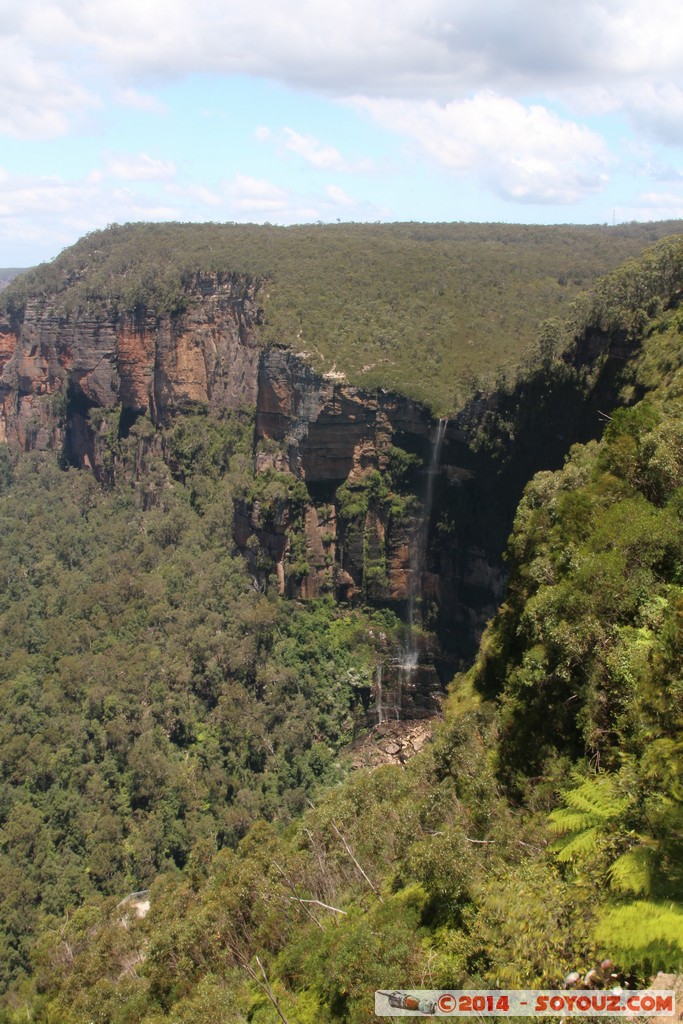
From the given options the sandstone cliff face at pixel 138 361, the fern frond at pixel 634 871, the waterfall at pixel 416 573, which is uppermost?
the sandstone cliff face at pixel 138 361

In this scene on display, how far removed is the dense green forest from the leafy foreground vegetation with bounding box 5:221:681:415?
296 inches

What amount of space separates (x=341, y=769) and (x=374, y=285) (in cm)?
3007

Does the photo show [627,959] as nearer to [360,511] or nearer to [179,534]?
[360,511]

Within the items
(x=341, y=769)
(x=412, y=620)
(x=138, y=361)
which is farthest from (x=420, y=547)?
(x=138, y=361)

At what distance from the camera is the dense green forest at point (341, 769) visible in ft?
33.7

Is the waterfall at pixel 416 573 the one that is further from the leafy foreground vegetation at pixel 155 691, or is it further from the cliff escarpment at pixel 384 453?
the leafy foreground vegetation at pixel 155 691

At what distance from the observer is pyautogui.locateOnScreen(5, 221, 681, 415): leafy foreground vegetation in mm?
45906

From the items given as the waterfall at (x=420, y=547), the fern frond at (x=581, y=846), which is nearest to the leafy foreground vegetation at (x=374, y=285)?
the waterfall at (x=420, y=547)

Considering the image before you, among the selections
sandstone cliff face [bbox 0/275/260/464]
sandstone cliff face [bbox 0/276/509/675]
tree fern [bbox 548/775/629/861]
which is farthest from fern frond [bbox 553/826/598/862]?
sandstone cliff face [bbox 0/275/260/464]

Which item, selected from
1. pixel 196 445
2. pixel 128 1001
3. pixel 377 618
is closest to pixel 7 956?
pixel 128 1001

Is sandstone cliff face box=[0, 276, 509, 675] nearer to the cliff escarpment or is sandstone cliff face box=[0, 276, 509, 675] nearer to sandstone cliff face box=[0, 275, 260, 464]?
the cliff escarpment

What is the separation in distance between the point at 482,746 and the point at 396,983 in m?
6.38

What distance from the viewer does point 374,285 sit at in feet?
176

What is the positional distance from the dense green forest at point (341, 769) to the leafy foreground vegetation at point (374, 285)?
7.52 meters
